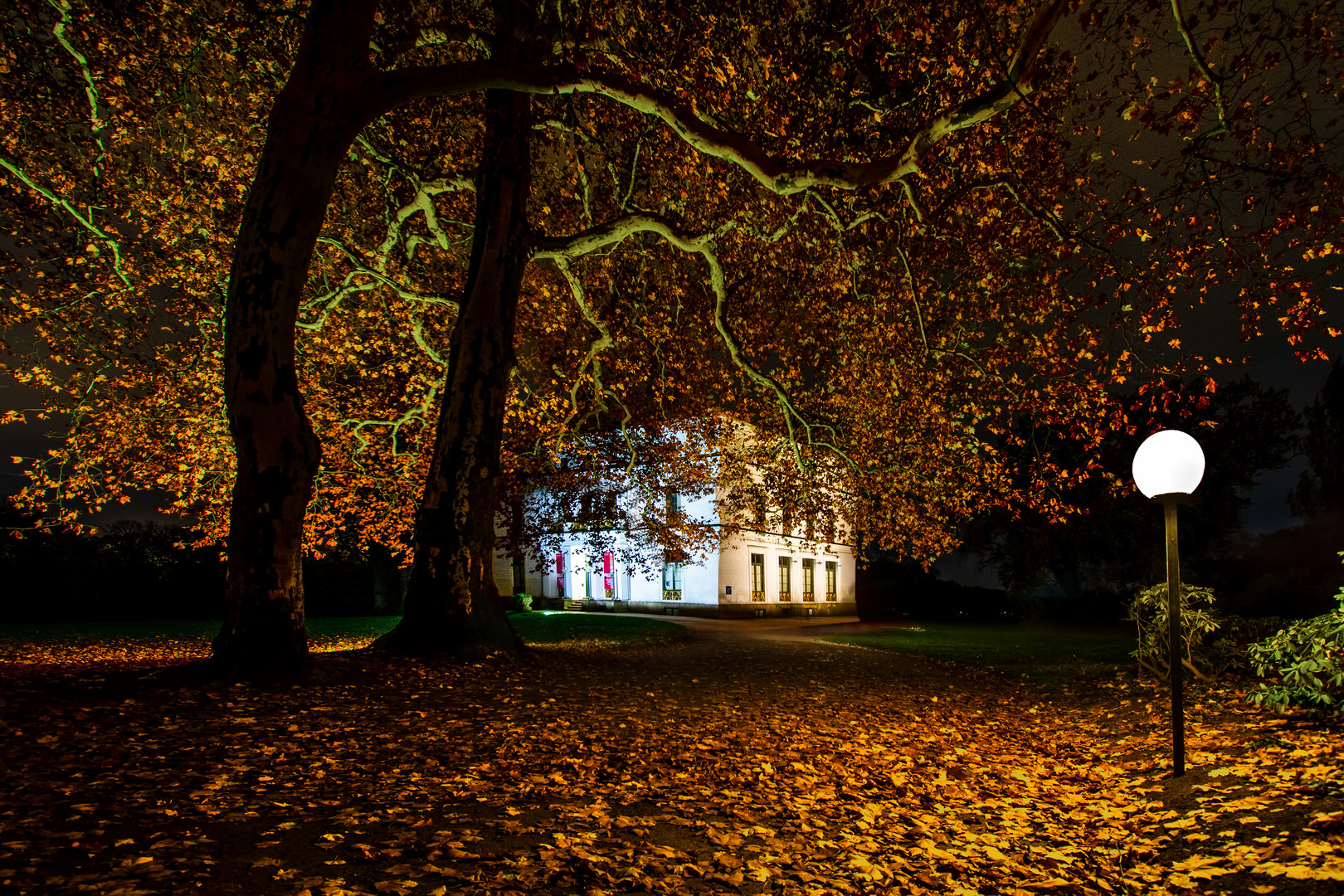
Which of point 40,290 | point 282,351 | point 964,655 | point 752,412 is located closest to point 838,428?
point 752,412

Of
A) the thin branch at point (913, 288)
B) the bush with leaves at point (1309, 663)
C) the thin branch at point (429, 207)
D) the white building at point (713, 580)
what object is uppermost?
the thin branch at point (429, 207)

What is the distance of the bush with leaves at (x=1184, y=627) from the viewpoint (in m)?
8.49

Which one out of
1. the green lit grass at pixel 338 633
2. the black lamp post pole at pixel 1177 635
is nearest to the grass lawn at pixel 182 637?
the green lit grass at pixel 338 633

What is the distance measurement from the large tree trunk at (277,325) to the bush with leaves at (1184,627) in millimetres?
10275

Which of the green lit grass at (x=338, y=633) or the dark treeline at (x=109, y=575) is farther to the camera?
the dark treeline at (x=109, y=575)

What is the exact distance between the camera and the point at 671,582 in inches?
1346

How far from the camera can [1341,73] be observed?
22.4ft

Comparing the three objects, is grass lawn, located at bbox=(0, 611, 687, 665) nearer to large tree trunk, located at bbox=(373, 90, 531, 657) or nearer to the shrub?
large tree trunk, located at bbox=(373, 90, 531, 657)

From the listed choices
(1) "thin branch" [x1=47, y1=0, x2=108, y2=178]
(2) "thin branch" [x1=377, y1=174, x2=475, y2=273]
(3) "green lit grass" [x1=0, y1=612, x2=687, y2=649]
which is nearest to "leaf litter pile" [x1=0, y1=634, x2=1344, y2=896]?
(2) "thin branch" [x1=377, y1=174, x2=475, y2=273]

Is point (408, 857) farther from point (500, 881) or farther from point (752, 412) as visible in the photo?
point (752, 412)

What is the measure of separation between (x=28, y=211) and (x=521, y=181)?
8.40m

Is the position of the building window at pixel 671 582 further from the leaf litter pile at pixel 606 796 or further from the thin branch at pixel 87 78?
the thin branch at pixel 87 78

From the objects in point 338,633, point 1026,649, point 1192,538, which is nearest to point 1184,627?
point 1026,649

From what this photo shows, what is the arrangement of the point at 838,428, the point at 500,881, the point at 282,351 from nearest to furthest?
the point at 500,881 → the point at 282,351 → the point at 838,428
